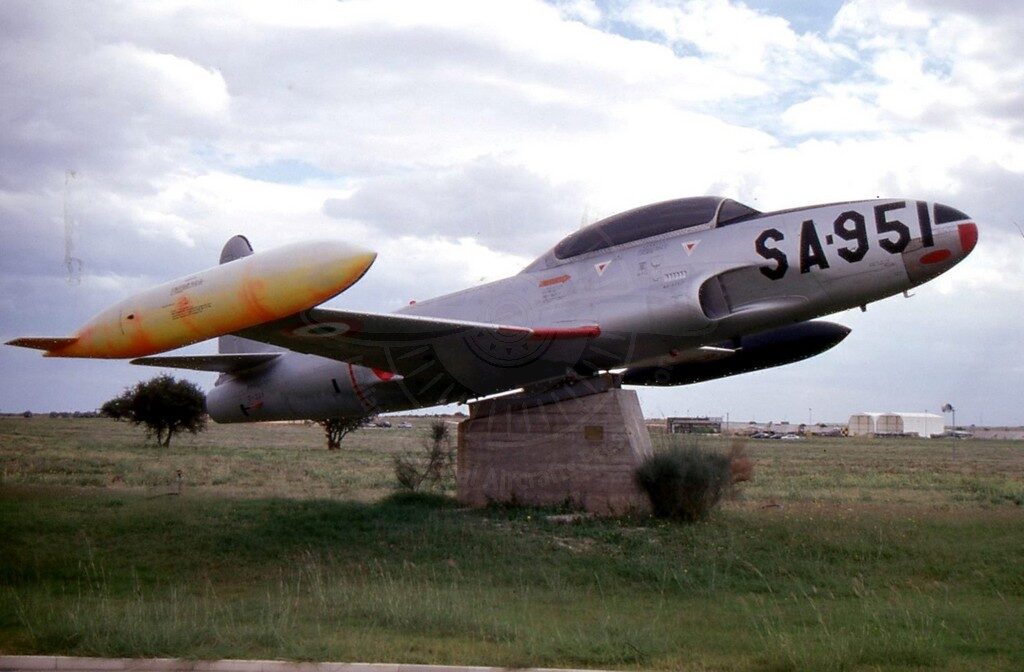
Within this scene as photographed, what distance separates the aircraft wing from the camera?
13.7 meters

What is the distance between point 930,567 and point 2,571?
1227 cm

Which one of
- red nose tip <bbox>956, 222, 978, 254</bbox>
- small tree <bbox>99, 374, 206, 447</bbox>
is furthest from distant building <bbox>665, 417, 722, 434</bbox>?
small tree <bbox>99, 374, 206, 447</bbox>

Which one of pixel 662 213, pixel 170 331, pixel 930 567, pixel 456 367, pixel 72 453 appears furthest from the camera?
pixel 72 453

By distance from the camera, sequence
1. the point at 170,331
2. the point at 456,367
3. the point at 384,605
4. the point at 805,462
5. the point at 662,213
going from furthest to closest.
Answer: the point at 805,462, the point at 456,367, the point at 662,213, the point at 170,331, the point at 384,605

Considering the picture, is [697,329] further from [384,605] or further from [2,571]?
[2,571]

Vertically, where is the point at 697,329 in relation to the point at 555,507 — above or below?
above

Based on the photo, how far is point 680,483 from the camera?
15.5 meters

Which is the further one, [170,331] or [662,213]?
[662,213]

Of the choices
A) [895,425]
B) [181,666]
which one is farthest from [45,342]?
[895,425]

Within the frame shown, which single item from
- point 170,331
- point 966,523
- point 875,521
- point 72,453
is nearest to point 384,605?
point 170,331

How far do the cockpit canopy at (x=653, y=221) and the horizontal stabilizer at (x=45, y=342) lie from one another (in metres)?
7.89

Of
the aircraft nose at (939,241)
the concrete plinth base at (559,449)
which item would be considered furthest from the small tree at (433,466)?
the aircraft nose at (939,241)

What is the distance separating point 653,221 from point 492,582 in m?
6.55

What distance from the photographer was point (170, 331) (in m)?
11.3
